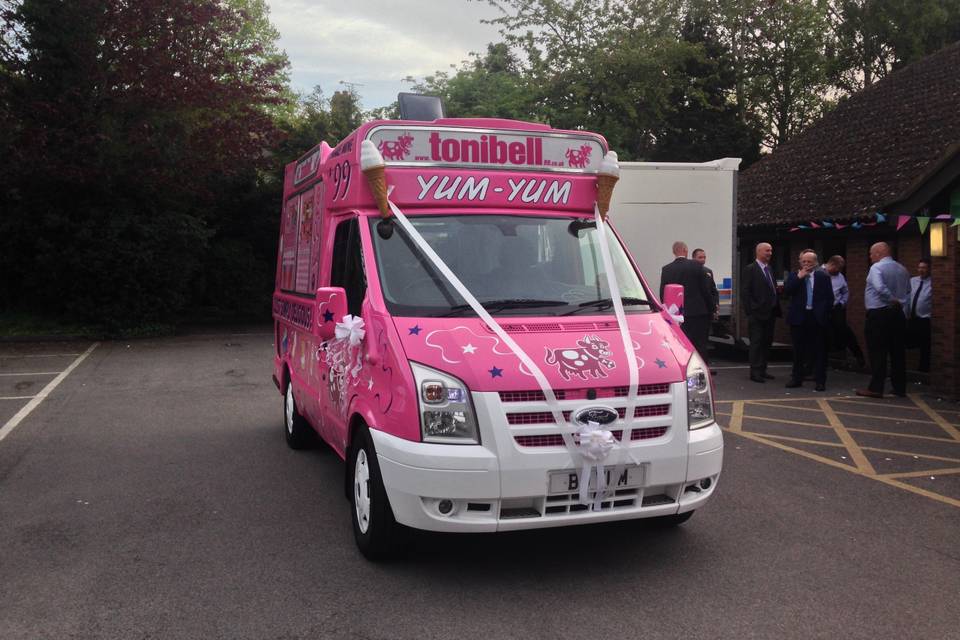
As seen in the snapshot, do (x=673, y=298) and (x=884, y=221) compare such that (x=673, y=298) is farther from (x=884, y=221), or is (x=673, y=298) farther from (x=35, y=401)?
(x=884, y=221)

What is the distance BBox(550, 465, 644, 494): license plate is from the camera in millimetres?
4293

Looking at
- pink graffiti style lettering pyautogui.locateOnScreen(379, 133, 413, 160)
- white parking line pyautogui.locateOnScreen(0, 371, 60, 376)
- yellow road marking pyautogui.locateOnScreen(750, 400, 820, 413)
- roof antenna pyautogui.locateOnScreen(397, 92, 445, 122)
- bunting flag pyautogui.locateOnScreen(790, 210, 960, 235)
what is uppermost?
roof antenna pyautogui.locateOnScreen(397, 92, 445, 122)

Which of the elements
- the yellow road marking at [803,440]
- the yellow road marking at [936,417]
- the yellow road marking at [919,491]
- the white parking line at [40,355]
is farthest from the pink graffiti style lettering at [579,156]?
the white parking line at [40,355]

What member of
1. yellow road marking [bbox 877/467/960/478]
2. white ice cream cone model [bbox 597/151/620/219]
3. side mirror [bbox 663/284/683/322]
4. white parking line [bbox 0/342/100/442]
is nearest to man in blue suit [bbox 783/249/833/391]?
yellow road marking [bbox 877/467/960/478]

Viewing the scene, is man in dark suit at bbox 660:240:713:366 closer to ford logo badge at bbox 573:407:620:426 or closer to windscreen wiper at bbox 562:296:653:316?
windscreen wiper at bbox 562:296:653:316

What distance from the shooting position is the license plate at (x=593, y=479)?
4.29 m

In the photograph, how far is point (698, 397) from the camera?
4.76 meters

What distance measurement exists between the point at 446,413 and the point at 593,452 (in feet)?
2.49

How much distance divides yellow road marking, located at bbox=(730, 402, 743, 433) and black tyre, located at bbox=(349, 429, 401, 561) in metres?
4.87

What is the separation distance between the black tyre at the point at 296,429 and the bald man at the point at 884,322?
23.3 feet

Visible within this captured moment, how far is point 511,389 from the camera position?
4.28m

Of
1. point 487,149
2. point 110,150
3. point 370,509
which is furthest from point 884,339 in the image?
point 110,150

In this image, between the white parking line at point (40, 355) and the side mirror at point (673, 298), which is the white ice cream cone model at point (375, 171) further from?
the white parking line at point (40, 355)

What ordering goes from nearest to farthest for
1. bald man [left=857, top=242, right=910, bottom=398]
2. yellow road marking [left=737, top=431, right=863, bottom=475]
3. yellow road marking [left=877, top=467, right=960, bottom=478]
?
1. yellow road marking [left=877, top=467, right=960, bottom=478]
2. yellow road marking [left=737, top=431, right=863, bottom=475]
3. bald man [left=857, top=242, right=910, bottom=398]
